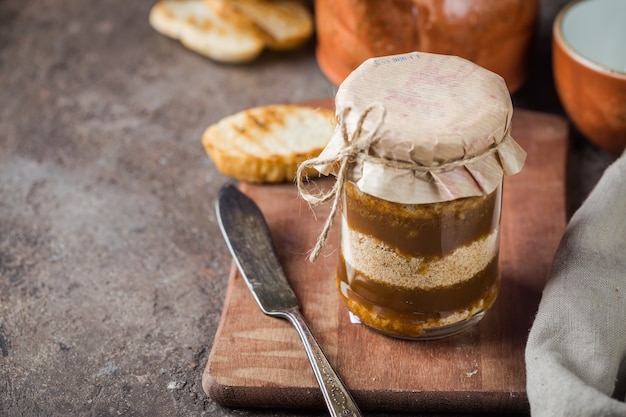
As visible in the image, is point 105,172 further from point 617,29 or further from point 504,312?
point 617,29

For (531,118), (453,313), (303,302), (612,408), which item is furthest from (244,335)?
(531,118)

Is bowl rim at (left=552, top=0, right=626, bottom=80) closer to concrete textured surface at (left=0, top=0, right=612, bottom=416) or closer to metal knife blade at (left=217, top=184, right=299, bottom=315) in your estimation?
concrete textured surface at (left=0, top=0, right=612, bottom=416)

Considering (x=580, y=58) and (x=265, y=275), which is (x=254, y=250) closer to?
(x=265, y=275)

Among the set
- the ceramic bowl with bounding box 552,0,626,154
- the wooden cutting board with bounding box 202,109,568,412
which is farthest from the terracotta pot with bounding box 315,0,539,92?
the wooden cutting board with bounding box 202,109,568,412

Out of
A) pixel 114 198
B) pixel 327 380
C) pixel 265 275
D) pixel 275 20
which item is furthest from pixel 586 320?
pixel 275 20

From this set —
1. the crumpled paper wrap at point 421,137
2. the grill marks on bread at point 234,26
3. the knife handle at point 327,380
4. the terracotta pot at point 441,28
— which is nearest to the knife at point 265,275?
the knife handle at point 327,380

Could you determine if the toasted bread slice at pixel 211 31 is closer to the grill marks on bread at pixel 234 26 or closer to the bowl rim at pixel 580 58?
the grill marks on bread at pixel 234 26
